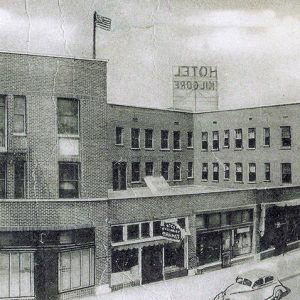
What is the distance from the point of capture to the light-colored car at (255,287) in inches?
348

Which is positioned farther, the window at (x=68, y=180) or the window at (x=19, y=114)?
the window at (x=68, y=180)

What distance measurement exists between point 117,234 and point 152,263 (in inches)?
35.6

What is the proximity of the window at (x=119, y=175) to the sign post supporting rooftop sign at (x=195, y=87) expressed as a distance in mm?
1570

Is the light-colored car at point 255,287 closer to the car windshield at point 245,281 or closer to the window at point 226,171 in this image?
the car windshield at point 245,281

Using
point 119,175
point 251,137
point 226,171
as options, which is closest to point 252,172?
point 226,171

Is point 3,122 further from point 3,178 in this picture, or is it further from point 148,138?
point 148,138

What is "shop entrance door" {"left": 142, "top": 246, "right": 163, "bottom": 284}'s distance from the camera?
8.92 m

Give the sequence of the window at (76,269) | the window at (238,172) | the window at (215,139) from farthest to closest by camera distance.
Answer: the window at (238,172) → the window at (215,139) → the window at (76,269)

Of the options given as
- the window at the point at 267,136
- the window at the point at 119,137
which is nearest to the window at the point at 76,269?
the window at the point at 119,137

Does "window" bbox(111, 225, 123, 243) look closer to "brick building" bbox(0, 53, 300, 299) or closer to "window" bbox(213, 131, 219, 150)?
"brick building" bbox(0, 53, 300, 299)

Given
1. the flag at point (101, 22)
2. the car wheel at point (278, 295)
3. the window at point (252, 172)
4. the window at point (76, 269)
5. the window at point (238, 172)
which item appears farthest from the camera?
the window at point (252, 172)

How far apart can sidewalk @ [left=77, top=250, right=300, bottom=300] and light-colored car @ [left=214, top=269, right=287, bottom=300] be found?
0.19m

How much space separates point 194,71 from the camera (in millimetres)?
8102

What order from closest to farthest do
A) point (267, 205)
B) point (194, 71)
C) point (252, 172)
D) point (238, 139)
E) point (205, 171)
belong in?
point (194, 71)
point (205, 171)
point (238, 139)
point (267, 205)
point (252, 172)
